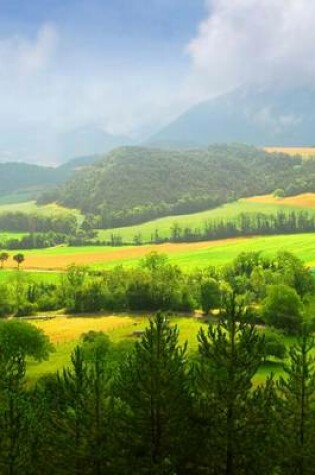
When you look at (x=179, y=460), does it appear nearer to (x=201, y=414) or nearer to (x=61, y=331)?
(x=201, y=414)

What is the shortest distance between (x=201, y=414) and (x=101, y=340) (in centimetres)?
4805

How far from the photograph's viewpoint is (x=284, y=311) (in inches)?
4473

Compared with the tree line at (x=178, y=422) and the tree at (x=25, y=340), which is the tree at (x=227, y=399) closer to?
the tree line at (x=178, y=422)

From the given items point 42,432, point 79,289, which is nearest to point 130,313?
point 79,289

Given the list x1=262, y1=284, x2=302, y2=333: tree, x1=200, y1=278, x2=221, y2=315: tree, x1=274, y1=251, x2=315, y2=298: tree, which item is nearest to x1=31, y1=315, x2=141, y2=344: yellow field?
x1=200, y1=278, x2=221, y2=315: tree

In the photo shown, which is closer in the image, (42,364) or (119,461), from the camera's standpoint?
(119,461)

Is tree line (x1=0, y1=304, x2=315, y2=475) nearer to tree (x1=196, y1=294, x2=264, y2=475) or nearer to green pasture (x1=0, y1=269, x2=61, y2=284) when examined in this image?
tree (x1=196, y1=294, x2=264, y2=475)

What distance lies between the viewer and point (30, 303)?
486 feet

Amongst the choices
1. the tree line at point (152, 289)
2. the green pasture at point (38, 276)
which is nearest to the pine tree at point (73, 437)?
the tree line at point (152, 289)

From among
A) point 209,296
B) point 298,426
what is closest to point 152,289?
point 209,296

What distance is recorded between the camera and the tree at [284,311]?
113 metres

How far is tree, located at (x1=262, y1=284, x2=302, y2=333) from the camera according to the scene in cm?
11269

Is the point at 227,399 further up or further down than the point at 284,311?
further up

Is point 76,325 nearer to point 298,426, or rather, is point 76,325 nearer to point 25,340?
point 25,340
